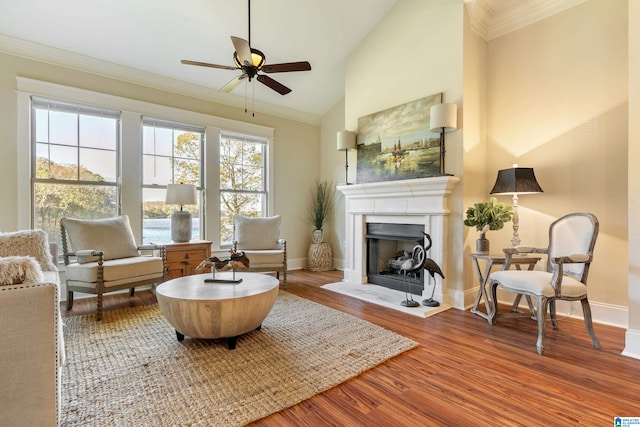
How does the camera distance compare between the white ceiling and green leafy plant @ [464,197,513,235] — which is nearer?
green leafy plant @ [464,197,513,235]

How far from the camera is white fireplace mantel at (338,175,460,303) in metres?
3.38

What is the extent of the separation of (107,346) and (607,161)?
15.1 ft

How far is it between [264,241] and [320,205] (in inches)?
58.6

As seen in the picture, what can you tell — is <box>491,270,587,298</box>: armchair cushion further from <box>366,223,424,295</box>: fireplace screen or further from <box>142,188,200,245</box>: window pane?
<box>142,188,200,245</box>: window pane

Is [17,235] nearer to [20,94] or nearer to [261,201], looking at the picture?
[20,94]

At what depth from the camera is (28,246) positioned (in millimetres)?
2457

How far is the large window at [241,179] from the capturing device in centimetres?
488

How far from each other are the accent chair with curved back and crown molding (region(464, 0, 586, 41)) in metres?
2.20

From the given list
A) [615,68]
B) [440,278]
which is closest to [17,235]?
[440,278]

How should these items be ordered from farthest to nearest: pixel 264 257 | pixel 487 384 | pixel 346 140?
pixel 346 140 < pixel 264 257 < pixel 487 384

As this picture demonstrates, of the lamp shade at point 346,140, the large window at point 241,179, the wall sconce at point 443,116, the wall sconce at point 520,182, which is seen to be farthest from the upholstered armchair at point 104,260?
the wall sconce at point 520,182

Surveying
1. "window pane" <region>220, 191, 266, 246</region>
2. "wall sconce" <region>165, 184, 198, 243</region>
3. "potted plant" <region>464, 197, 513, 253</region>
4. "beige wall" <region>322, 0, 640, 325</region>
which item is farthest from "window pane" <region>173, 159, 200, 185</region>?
"potted plant" <region>464, 197, 513, 253</region>

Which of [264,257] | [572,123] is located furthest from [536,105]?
[264,257]

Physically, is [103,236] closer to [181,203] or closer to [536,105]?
[181,203]
